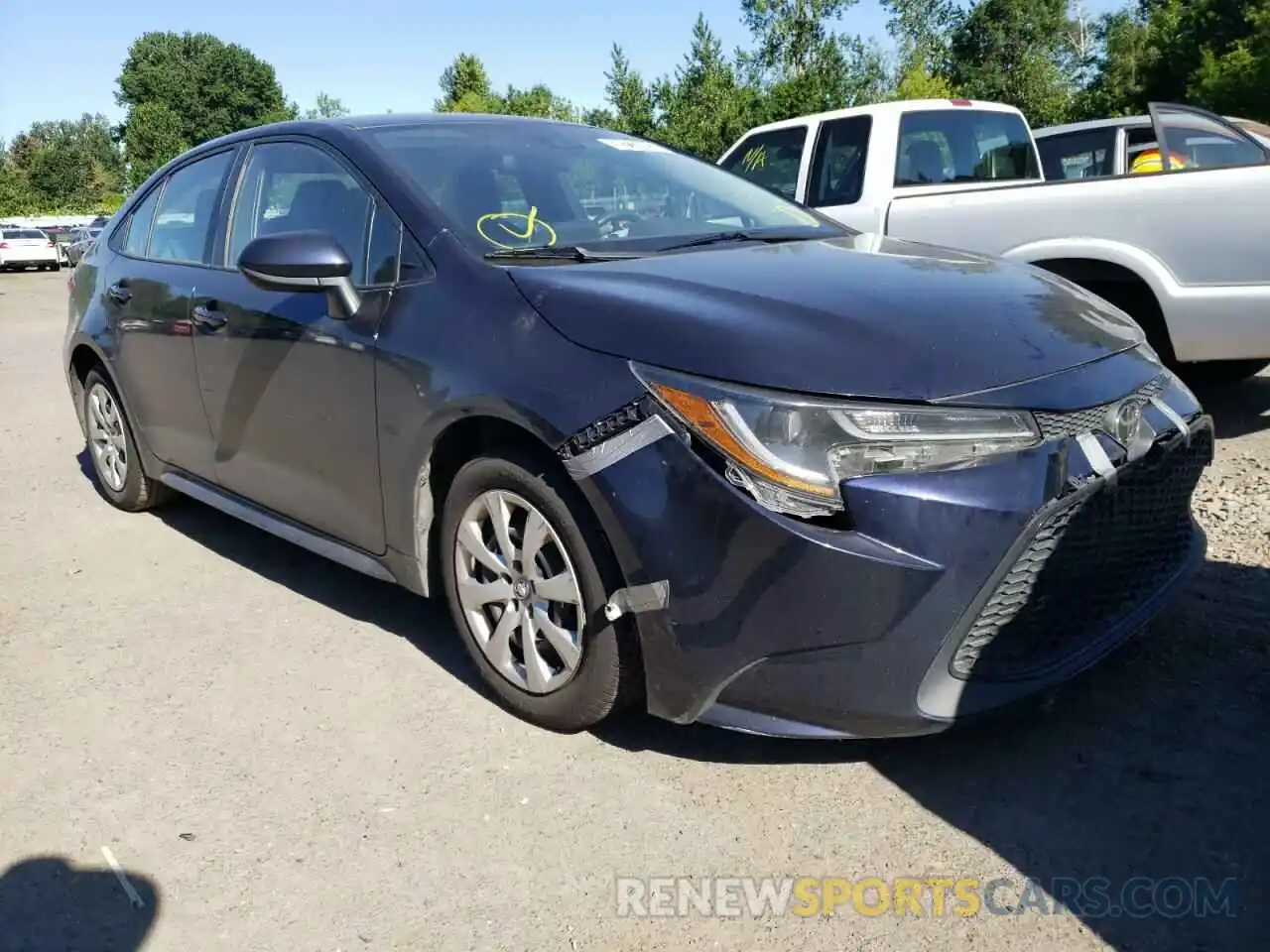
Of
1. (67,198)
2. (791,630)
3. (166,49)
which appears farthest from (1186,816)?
(166,49)

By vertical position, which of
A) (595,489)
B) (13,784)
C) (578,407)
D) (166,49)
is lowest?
(13,784)

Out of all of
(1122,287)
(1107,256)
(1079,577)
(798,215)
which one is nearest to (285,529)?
(798,215)

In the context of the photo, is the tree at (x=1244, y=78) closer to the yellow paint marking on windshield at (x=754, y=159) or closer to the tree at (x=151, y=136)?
the yellow paint marking on windshield at (x=754, y=159)

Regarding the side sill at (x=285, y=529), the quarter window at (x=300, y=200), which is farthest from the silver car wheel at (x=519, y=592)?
the quarter window at (x=300, y=200)

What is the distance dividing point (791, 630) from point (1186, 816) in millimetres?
1035

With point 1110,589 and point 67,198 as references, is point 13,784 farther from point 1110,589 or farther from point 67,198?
point 67,198

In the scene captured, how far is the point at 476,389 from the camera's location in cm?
286

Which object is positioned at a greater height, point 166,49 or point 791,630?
point 166,49

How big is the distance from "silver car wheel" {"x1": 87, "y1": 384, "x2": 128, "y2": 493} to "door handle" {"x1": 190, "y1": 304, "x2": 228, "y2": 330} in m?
1.21

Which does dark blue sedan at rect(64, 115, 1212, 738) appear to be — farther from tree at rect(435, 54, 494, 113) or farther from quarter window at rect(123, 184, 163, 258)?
tree at rect(435, 54, 494, 113)

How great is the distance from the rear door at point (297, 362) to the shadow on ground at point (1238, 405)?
4.45 meters

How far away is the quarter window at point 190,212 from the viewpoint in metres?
4.26

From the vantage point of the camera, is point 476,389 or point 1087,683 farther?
point 1087,683

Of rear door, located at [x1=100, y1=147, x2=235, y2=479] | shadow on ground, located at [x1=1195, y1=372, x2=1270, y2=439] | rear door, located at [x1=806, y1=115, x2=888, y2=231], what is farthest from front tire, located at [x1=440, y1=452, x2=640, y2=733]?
rear door, located at [x1=806, y1=115, x2=888, y2=231]
